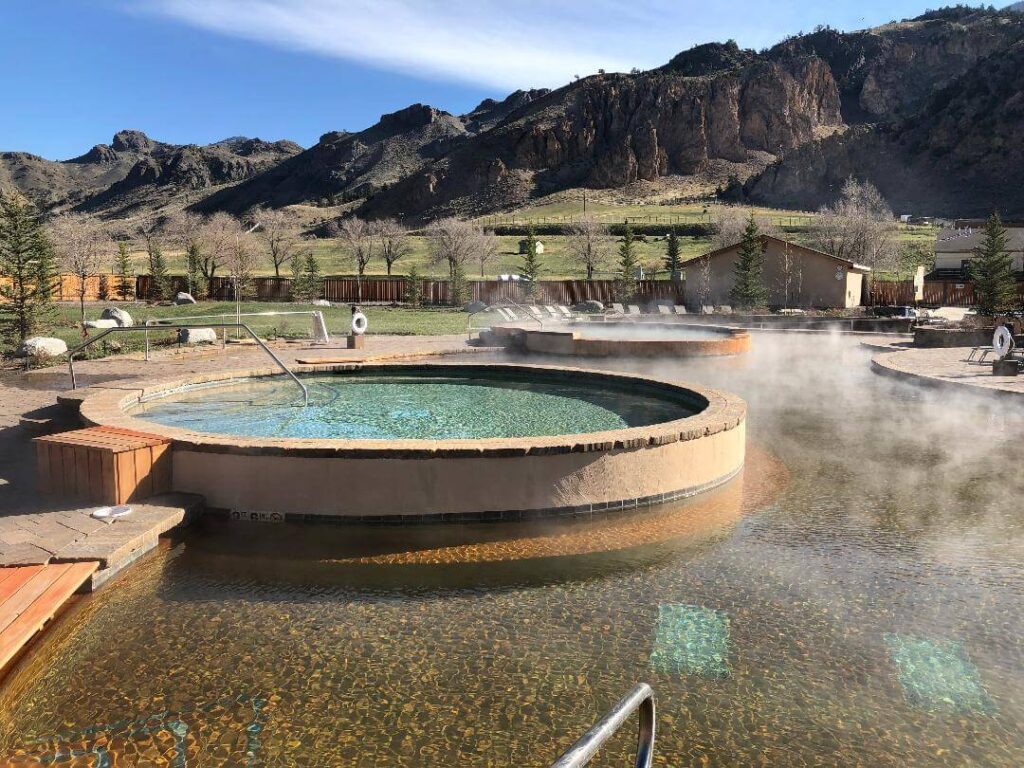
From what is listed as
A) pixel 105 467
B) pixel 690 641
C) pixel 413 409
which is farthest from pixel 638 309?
pixel 690 641

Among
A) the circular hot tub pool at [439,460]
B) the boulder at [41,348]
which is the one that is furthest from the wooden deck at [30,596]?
the boulder at [41,348]

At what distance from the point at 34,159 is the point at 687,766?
242927mm

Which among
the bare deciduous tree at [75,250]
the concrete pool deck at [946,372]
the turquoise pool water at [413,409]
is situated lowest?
the turquoise pool water at [413,409]

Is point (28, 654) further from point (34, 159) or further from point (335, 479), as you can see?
point (34, 159)

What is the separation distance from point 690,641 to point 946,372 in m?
11.8

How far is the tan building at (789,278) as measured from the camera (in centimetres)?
3453

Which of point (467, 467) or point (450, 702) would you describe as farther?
point (467, 467)

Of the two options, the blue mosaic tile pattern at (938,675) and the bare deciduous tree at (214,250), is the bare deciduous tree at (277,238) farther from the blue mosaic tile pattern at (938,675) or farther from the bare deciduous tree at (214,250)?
the blue mosaic tile pattern at (938,675)

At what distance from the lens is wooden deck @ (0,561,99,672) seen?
11.6 ft

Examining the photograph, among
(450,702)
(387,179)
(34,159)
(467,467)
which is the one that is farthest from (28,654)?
(34,159)

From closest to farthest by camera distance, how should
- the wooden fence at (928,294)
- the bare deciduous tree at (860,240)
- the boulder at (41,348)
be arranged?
1. the boulder at (41,348)
2. the wooden fence at (928,294)
3. the bare deciduous tree at (860,240)

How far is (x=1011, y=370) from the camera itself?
12.6 meters

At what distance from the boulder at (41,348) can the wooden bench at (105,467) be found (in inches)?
436

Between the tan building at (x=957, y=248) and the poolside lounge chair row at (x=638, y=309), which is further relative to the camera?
the tan building at (x=957, y=248)
